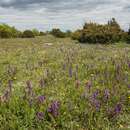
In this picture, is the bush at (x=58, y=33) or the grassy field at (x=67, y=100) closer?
the grassy field at (x=67, y=100)

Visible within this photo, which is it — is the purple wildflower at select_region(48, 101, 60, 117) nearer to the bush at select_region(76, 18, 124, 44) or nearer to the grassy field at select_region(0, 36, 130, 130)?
the grassy field at select_region(0, 36, 130, 130)

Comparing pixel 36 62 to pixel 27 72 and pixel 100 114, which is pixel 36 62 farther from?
pixel 100 114

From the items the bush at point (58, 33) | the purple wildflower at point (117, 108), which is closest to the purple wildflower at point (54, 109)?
the purple wildflower at point (117, 108)

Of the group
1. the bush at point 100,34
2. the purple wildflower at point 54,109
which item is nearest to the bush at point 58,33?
the bush at point 100,34

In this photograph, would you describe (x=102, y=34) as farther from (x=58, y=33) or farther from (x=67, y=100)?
(x=67, y=100)

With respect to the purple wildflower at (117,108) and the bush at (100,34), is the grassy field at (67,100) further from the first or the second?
the bush at (100,34)

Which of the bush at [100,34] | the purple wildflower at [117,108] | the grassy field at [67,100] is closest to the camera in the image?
the grassy field at [67,100]

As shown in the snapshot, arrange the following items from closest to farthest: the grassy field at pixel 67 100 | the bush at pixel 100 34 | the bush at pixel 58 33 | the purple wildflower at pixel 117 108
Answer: the grassy field at pixel 67 100
the purple wildflower at pixel 117 108
the bush at pixel 100 34
the bush at pixel 58 33

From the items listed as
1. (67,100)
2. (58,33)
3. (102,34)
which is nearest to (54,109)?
(67,100)

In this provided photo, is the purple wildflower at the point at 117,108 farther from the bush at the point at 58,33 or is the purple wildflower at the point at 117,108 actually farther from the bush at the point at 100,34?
the bush at the point at 58,33

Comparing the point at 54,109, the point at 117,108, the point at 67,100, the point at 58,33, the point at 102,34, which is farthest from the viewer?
the point at 58,33

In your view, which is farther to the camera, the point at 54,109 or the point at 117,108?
the point at 117,108

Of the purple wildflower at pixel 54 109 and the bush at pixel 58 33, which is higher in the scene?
the bush at pixel 58 33

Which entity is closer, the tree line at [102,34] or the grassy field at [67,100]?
the grassy field at [67,100]
